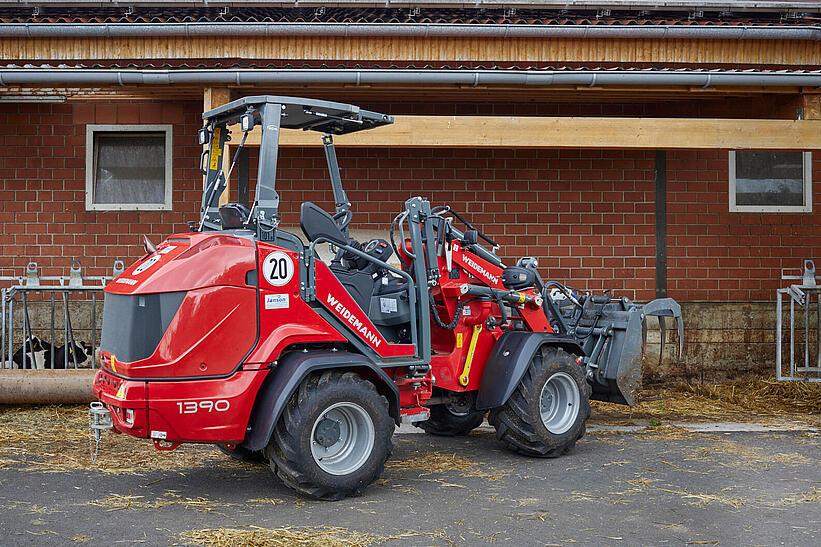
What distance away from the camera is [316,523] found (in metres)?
5.83

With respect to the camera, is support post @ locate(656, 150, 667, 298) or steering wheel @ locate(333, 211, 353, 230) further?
support post @ locate(656, 150, 667, 298)

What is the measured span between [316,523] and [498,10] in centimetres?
741

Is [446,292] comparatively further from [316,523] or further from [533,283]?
[316,523]

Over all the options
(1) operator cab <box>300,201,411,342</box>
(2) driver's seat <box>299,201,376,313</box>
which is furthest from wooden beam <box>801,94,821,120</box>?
(2) driver's seat <box>299,201,376,313</box>

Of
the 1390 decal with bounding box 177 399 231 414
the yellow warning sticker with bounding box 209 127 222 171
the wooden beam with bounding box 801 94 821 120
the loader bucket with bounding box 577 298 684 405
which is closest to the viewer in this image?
the 1390 decal with bounding box 177 399 231 414

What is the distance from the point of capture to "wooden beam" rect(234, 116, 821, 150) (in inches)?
364

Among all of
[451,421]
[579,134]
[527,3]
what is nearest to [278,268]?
[451,421]

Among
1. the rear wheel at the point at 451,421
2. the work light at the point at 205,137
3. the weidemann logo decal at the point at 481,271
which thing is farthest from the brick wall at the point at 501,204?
the work light at the point at 205,137

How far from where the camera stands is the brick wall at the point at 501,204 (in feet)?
38.5

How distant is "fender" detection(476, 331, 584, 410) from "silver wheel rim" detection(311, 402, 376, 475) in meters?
1.40

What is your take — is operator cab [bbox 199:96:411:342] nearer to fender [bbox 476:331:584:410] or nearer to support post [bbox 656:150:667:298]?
fender [bbox 476:331:584:410]

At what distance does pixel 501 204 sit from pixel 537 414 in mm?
4702

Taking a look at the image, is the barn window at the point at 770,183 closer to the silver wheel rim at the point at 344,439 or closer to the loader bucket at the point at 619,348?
the loader bucket at the point at 619,348

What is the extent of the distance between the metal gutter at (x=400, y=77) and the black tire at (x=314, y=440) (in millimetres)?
3912
